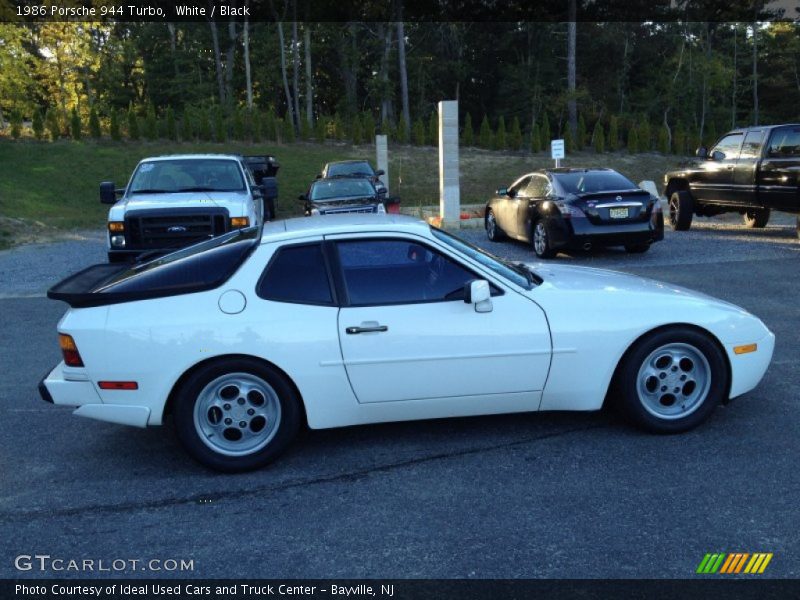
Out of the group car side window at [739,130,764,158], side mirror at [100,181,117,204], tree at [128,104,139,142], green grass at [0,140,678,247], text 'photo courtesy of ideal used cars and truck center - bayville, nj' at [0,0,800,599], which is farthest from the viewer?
tree at [128,104,139,142]

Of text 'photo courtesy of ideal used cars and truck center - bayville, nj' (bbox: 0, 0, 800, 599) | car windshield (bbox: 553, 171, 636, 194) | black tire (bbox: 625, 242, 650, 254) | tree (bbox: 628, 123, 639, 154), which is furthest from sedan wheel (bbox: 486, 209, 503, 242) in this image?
tree (bbox: 628, 123, 639, 154)

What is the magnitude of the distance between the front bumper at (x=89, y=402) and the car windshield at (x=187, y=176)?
7553mm

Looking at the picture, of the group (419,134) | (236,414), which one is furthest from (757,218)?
Answer: (419,134)

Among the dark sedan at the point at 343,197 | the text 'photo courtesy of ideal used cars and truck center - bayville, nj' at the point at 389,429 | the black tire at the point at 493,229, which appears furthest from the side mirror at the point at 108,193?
the black tire at the point at 493,229

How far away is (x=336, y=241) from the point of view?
495 cm

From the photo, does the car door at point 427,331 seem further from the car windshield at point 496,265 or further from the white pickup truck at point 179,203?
the white pickup truck at point 179,203

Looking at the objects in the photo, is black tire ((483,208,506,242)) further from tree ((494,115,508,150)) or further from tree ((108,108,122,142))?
tree ((108,108,122,142))

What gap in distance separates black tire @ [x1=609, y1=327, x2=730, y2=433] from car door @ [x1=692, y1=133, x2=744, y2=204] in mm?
11246

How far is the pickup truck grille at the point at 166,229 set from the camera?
1086cm

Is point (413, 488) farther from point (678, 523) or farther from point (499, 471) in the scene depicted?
point (678, 523)

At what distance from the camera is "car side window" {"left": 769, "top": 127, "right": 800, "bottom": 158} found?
1387 cm

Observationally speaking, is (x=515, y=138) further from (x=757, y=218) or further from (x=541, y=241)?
(x=541, y=241)

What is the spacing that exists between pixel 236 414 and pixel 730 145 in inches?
534
